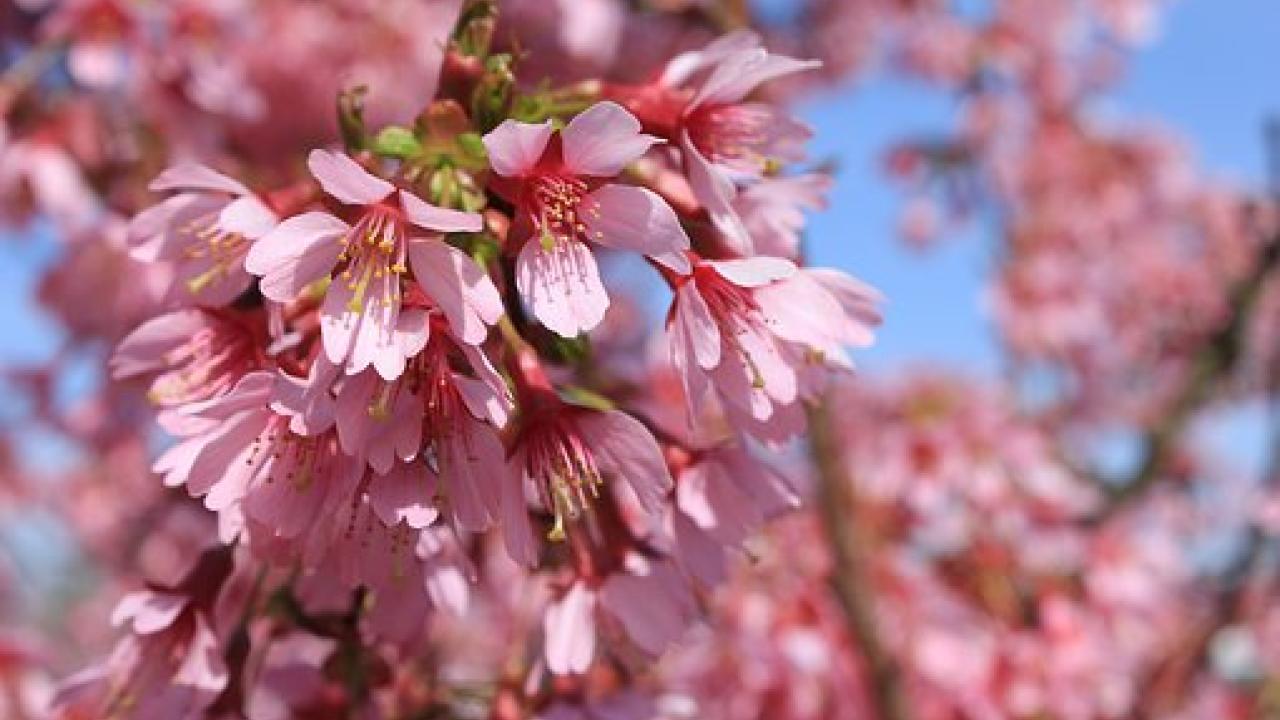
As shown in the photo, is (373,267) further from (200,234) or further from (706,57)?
(706,57)

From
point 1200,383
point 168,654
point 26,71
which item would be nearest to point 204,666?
point 168,654

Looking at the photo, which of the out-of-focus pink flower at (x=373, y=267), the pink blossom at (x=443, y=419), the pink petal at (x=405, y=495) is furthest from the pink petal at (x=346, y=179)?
the pink petal at (x=405, y=495)

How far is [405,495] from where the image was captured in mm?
982

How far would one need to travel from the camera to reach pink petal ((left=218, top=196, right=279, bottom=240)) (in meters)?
1.02

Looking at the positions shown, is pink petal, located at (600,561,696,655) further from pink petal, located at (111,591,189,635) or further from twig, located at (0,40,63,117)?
twig, located at (0,40,63,117)

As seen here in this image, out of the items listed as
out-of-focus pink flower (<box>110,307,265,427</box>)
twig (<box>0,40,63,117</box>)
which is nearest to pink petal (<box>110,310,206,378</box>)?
out-of-focus pink flower (<box>110,307,265,427</box>)

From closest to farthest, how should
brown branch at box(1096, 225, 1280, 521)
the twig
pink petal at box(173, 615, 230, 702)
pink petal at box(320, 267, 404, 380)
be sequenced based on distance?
1. pink petal at box(320, 267, 404, 380)
2. pink petal at box(173, 615, 230, 702)
3. the twig
4. brown branch at box(1096, 225, 1280, 521)

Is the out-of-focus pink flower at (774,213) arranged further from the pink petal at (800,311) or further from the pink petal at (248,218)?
the pink petal at (248,218)

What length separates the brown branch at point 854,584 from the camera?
2203 mm

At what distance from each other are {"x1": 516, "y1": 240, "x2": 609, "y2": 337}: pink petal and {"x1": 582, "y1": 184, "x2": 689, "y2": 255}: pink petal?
0.02 m

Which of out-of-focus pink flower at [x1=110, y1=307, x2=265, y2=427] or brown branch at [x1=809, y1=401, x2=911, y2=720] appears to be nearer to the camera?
out-of-focus pink flower at [x1=110, y1=307, x2=265, y2=427]

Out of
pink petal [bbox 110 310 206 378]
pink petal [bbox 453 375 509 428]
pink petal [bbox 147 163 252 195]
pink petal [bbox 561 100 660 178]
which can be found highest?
pink petal [bbox 561 100 660 178]

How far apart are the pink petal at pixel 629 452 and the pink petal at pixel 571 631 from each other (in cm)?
16

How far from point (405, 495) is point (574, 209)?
0.27 m
